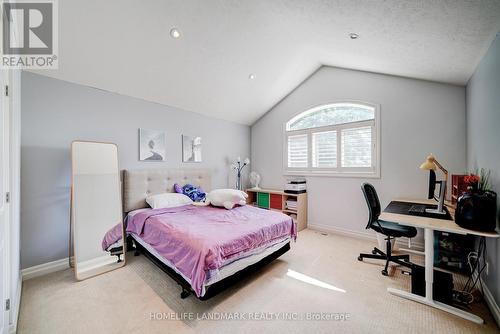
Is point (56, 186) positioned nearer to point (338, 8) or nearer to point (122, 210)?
point (122, 210)

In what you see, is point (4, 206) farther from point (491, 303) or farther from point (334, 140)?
point (334, 140)

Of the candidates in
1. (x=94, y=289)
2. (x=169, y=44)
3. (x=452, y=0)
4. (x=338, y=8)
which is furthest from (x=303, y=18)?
(x=94, y=289)

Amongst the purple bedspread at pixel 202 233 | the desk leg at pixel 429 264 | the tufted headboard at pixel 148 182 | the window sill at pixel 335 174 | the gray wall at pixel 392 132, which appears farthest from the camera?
the window sill at pixel 335 174

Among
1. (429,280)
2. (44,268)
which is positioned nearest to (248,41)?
(429,280)

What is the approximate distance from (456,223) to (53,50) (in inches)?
171

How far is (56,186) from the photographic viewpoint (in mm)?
2473

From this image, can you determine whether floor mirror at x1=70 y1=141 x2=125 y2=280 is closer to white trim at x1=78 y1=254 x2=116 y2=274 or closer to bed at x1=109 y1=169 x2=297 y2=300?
white trim at x1=78 y1=254 x2=116 y2=274

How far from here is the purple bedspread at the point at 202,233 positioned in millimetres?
1734

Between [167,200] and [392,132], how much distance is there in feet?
12.1

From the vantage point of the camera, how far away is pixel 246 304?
1.87m

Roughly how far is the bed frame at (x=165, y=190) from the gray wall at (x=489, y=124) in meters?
1.93

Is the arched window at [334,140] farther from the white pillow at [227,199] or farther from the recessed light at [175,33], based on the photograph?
the recessed light at [175,33]

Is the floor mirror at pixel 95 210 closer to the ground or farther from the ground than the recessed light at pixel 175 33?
closer to the ground

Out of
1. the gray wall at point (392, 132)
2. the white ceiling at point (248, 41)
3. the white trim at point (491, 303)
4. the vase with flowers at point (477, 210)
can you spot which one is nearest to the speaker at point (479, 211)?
the vase with flowers at point (477, 210)
